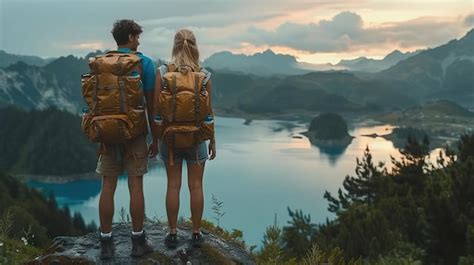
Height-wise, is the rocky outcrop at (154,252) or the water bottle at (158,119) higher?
the water bottle at (158,119)

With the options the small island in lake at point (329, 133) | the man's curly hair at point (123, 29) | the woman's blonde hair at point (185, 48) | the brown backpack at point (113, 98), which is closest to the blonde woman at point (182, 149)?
the woman's blonde hair at point (185, 48)

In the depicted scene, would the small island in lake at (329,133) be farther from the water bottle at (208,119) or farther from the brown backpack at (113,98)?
the brown backpack at (113,98)

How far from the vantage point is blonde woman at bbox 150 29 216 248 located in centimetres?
482

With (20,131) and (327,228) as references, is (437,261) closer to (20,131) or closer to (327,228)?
(327,228)

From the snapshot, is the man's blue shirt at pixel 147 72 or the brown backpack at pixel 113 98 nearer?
the brown backpack at pixel 113 98

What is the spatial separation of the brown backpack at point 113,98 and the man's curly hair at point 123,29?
0.91 ft

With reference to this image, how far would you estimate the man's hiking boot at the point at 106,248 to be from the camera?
197 inches

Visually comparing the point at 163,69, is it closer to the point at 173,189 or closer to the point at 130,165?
the point at 130,165

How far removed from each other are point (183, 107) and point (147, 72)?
0.52 metres

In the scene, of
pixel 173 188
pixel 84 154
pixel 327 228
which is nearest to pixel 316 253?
pixel 173 188

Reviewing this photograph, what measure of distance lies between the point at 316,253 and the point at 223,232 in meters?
1.82

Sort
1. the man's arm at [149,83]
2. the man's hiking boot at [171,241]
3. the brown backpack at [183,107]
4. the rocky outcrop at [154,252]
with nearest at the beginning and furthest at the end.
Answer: the brown backpack at [183,107], the man's arm at [149,83], the rocky outcrop at [154,252], the man's hiking boot at [171,241]

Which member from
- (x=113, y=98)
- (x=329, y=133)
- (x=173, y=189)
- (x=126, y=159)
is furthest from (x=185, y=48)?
(x=329, y=133)

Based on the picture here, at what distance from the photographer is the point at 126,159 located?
4.93m
